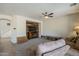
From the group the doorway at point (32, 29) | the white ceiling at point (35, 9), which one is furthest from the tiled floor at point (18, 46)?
the white ceiling at point (35, 9)

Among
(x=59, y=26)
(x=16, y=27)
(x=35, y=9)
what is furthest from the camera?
(x=59, y=26)

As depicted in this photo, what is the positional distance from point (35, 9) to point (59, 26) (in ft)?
2.46

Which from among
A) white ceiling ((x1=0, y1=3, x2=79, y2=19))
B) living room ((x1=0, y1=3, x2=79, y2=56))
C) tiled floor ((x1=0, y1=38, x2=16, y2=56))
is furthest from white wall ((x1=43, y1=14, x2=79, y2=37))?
tiled floor ((x1=0, y1=38, x2=16, y2=56))

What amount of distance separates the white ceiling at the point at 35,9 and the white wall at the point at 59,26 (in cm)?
16

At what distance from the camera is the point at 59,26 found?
7.36ft

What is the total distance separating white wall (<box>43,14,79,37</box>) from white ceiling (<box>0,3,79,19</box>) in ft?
0.54

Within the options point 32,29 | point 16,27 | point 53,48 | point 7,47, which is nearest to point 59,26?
point 53,48

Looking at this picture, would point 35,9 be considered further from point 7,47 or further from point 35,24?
point 7,47

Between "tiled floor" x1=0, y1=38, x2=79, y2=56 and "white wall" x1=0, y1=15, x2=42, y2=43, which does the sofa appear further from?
"white wall" x1=0, y1=15, x2=42, y2=43

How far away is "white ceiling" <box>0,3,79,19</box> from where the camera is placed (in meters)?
1.83

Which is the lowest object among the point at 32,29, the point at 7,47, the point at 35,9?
the point at 7,47

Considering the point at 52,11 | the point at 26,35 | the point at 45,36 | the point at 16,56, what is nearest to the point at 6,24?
the point at 26,35

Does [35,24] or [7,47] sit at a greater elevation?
[35,24]

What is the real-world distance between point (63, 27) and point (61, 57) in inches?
30.1
